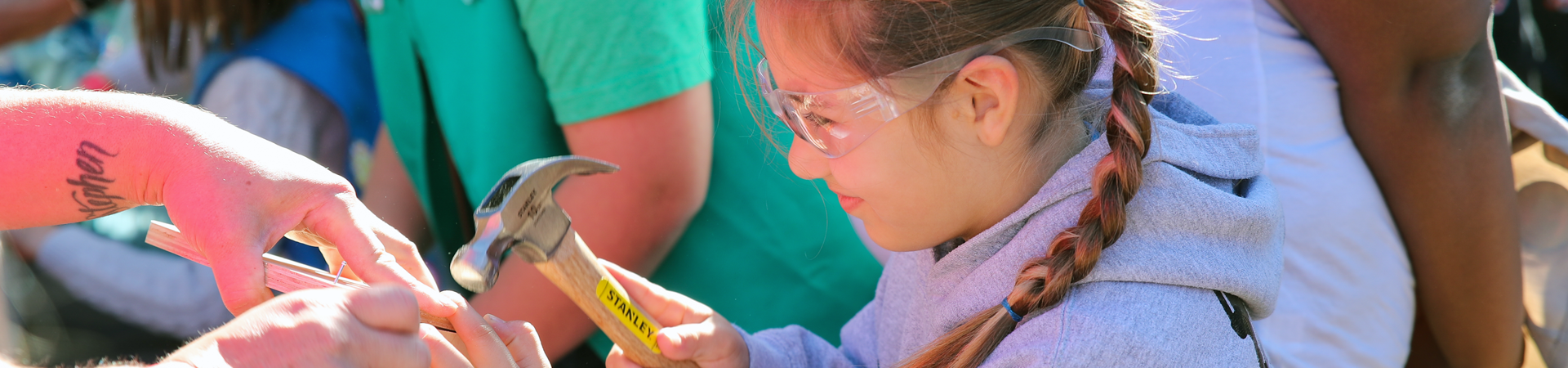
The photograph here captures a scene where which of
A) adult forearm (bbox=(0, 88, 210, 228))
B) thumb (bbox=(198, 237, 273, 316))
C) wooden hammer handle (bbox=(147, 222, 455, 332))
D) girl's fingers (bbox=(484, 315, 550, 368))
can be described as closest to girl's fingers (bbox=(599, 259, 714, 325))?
girl's fingers (bbox=(484, 315, 550, 368))

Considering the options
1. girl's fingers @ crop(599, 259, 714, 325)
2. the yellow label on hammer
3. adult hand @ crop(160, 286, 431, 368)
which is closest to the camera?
adult hand @ crop(160, 286, 431, 368)

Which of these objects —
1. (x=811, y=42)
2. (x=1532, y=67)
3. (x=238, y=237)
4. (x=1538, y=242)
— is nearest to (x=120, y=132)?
(x=238, y=237)

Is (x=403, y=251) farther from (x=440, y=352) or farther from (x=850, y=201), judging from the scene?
(x=850, y=201)

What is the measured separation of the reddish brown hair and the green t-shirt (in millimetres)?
485

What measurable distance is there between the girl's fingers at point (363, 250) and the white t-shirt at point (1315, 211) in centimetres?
123

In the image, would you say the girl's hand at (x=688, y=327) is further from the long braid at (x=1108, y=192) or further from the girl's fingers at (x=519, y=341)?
the long braid at (x=1108, y=192)

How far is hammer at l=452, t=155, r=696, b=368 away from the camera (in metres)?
1.09

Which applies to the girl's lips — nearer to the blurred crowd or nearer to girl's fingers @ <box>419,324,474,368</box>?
the blurred crowd

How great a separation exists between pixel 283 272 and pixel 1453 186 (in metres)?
1.79

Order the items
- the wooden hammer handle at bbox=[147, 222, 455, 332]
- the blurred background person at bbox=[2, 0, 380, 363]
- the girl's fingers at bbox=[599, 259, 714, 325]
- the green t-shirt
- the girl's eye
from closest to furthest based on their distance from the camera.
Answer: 1. the wooden hammer handle at bbox=[147, 222, 455, 332]
2. the girl's eye
3. the girl's fingers at bbox=[599, 259, 714, 325]
4. the green t-shirt
5. the blurred background person at bbox=[2, 0, 380, 363]

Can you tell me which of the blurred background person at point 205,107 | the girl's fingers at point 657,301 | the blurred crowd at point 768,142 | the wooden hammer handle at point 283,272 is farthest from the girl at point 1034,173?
the blurred background person at point 205,107

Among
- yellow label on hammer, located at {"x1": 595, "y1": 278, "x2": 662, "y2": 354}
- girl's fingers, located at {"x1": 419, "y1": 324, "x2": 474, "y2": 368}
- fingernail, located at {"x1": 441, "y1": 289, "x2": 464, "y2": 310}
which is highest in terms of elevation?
girl's fingers, located at {"x1": 419, "y1": 324, "x2": 474, "y2": 368}

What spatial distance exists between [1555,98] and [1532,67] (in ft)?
0.35

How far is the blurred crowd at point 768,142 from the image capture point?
1475 mm
